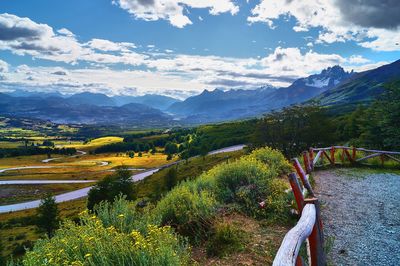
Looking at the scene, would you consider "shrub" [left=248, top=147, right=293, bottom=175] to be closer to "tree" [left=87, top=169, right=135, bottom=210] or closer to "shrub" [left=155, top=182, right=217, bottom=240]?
"shrub" [left=155, top=182, right=217, bottom=240]

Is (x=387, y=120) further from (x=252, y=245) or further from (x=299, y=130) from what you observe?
(x=252, y=245)

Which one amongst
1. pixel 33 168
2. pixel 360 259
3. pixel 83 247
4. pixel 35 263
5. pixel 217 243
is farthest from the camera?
pixel 33 168

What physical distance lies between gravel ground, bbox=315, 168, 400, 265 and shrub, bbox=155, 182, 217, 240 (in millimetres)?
3708

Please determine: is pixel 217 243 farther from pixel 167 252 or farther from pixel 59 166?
pixel 59 166

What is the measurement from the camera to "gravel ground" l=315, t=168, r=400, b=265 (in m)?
8.25

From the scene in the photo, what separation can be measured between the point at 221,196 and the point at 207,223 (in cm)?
290

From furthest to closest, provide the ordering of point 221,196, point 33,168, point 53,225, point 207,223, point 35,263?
point 33,168 < point 53,225 < point 221,196 < point 207,223 < point 35,263

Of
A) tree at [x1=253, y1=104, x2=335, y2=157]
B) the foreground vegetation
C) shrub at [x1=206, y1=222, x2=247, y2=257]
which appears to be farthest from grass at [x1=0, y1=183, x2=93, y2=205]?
shrub at [x1=206, y1=222, x2=247, y2=257]

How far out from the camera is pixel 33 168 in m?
172

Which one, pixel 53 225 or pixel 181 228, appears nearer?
pixel 181 228

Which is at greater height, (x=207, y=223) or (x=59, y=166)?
(x=207, y=223)

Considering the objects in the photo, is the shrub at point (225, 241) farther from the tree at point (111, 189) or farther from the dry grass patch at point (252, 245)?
the tree at point (111, 189)

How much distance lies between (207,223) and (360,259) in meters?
4.32

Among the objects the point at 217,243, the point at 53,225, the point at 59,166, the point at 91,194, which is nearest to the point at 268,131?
the point at 91,194
